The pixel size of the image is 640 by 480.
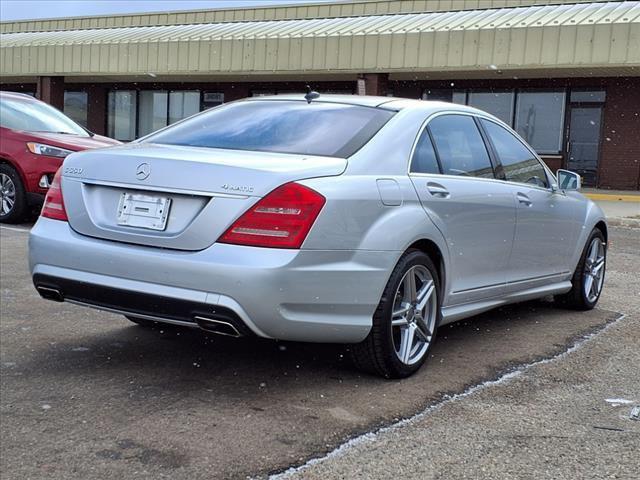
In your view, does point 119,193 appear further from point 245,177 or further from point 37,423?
point 37,423

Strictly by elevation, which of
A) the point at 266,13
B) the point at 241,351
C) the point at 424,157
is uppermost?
the point at 266,13

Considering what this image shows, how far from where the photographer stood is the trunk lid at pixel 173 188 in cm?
351

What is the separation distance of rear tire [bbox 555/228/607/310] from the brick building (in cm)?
1153

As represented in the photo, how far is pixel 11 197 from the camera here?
9.96m

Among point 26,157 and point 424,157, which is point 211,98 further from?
point 424,157

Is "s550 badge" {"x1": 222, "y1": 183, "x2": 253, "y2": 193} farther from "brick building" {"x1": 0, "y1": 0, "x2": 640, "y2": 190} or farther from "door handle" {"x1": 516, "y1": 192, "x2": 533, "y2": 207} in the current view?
"brick building" {"x1": 0, "y1": 0, "x2": 640, "y2": 190}

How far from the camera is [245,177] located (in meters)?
3.53

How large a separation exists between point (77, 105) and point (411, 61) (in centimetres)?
1478

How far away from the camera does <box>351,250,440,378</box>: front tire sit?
3842mm

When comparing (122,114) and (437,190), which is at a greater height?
(122,114)

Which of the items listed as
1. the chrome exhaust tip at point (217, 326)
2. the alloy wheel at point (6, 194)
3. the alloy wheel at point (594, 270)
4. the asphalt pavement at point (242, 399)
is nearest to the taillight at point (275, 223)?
the chrome exhaust tip at point (217, 326)

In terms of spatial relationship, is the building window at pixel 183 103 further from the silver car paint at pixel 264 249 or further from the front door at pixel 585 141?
the silver car paint at pixel 264 249

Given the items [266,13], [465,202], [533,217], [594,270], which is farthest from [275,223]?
[266,13]

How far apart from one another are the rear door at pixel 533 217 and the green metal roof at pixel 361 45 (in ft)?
40.0
